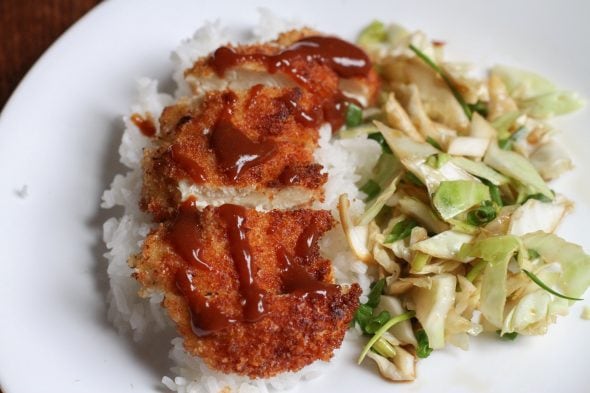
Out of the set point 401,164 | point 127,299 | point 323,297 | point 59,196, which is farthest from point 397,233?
point 59,196

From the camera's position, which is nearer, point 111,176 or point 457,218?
point 457,218

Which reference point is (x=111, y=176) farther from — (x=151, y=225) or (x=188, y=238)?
(x=188, y=238)

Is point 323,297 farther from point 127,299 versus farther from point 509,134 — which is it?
point 509,134

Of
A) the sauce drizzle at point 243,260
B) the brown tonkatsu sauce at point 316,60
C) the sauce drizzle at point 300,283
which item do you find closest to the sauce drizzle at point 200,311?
the sauce drizzle at point 243,260

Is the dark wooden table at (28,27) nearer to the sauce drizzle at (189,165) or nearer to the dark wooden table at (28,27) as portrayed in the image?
the dark wooden table at (28,27)

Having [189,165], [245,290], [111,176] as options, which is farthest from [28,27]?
[245,290]

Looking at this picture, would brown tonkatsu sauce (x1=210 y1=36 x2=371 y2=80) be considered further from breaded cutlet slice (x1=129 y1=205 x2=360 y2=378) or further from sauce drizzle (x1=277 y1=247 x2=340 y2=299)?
sauce drizzle (x1=277 y1=247 x2=340 y2=299)
